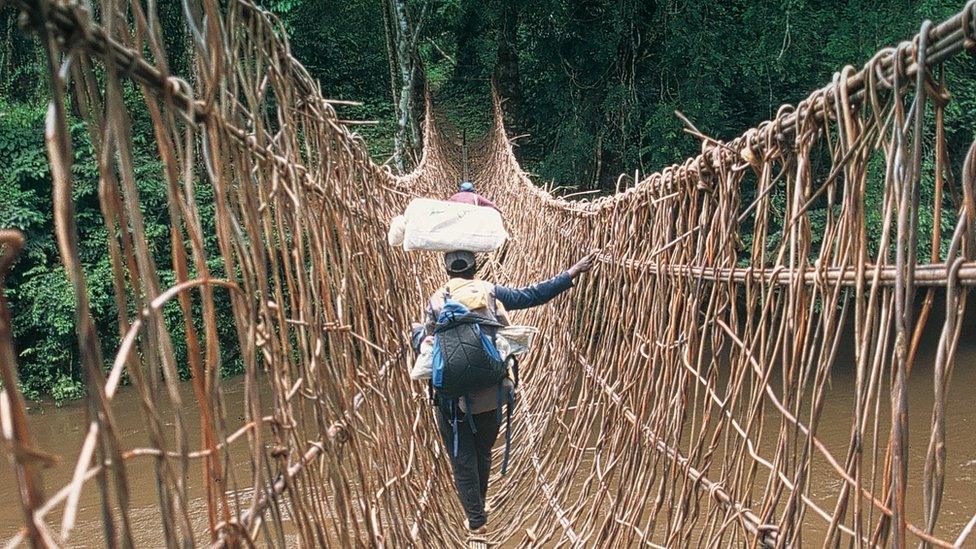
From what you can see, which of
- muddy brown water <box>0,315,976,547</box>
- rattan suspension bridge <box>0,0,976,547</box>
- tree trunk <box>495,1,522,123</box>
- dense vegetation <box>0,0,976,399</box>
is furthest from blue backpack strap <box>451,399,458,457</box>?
tree trunk <box>495,1,522,123</box>

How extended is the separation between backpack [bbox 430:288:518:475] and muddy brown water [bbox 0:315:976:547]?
4.85 ft

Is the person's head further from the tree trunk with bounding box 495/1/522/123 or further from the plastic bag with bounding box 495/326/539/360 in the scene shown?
the tree trunk with bounding box 495/1/522/123

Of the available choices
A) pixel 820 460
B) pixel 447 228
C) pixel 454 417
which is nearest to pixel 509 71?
pixel 820 460

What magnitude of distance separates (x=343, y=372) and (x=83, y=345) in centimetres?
64

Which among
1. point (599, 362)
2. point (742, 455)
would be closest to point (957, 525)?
point (599, 362)

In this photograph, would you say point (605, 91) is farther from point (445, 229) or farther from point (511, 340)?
point (511, 340)

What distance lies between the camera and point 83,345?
328mm

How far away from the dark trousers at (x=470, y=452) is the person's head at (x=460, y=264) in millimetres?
339

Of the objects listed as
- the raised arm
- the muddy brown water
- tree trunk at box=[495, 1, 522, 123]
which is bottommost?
the muddy brown water

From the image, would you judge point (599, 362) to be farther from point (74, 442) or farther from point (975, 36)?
point (74, 442)

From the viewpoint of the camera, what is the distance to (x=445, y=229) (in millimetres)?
1823

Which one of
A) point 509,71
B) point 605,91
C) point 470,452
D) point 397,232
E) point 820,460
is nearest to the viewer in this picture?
point 470,452

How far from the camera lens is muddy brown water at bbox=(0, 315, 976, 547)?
131 inches

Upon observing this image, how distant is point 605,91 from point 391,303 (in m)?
5.07
